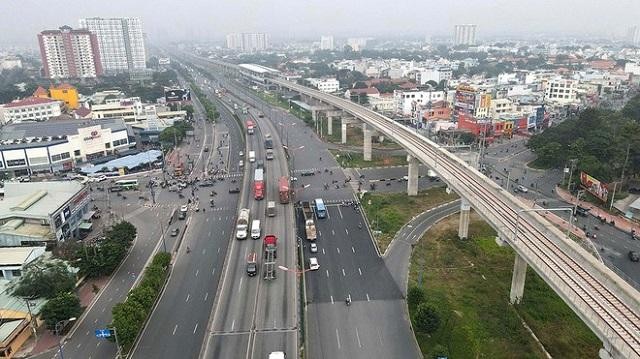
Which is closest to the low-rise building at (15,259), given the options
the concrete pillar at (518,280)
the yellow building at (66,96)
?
the concrete pillar at (518,280)

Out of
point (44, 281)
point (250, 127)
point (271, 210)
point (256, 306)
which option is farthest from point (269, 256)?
point (250, 127)

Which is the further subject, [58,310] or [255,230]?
[255,230]

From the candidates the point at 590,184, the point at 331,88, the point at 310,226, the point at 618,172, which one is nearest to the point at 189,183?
the point at 310,226

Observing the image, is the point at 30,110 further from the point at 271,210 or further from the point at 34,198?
the point at 271,210

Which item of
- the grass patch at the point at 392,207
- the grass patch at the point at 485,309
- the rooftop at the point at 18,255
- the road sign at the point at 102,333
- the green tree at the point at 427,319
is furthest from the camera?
the grass patch at the point at 392,207

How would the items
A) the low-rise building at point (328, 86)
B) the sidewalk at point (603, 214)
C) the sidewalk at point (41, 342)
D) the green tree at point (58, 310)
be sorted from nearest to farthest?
the sidewalk at point (41, 342)
the green tree at point (58, 310)
the sidewalk at point (603, 214)
the low-rise building at point (328, 86)

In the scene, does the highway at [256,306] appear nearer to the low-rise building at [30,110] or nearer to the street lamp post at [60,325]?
the street lamp post at [60,325]
